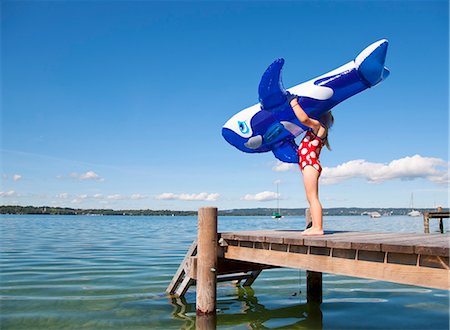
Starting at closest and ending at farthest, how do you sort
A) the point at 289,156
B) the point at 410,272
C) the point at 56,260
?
the point at 410,272
the point at 289,156
the point at 56,260

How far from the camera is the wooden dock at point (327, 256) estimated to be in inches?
200

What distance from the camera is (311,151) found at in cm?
752

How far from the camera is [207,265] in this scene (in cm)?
775

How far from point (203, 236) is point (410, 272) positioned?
11.9 feet

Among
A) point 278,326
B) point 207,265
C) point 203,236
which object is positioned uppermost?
point 203,236

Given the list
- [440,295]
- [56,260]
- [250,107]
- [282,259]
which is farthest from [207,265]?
[56,260]

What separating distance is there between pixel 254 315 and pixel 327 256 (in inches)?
142

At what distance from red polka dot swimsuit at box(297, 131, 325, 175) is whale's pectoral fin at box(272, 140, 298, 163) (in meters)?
0.52

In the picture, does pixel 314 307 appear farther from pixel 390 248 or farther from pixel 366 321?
pixel 390 248

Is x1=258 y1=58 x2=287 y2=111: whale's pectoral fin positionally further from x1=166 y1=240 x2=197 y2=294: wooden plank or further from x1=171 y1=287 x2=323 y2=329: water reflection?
x1=171 y1=287 x2=323 y2=329: water reflection

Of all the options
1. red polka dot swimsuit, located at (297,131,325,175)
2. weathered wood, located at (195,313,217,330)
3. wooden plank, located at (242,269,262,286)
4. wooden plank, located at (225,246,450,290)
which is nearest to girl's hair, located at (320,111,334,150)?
red polka dot swimsuit, located at (297,131,325,175)

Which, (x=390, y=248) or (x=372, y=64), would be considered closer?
(x=390, y=248)

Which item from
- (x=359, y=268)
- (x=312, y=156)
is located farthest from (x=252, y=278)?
(x=359, y=268)

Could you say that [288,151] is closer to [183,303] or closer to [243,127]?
[243,127]
